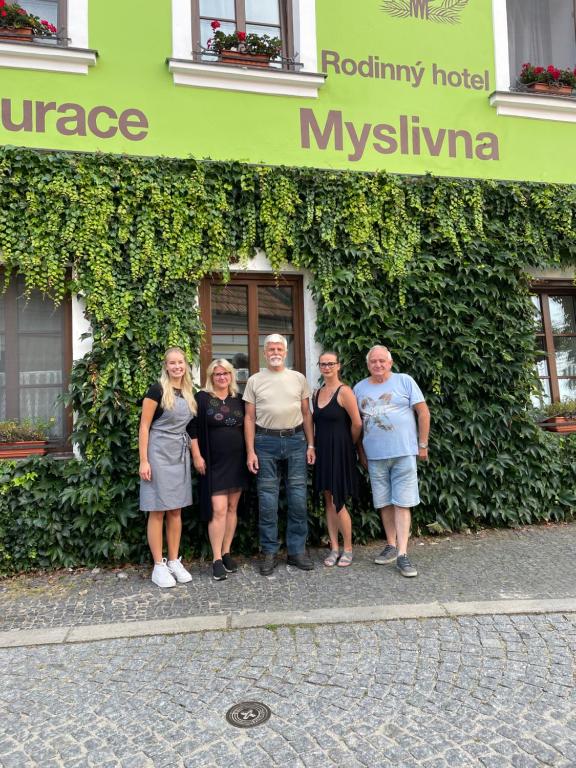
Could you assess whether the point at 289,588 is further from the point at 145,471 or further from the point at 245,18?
the point at 245,18

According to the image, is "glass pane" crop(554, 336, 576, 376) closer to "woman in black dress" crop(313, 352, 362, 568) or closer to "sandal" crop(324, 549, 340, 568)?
"woman in black dress" crop(313, 352, 362, 568)

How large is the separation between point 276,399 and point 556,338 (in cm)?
385

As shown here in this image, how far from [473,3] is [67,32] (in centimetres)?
439

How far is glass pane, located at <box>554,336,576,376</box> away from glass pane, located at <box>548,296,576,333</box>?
0.35ft

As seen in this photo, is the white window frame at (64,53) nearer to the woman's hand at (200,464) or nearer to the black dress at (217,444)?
the black dress at (217,444)

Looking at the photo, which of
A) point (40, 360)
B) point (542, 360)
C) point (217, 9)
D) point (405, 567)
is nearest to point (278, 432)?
point (405, 567)

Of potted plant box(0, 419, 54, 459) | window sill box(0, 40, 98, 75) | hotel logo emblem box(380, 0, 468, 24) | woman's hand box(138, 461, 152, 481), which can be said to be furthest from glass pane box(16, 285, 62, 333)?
hotel logo emblem box(380, 0, 468, 24)

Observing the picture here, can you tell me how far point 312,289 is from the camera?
5449 millimetres

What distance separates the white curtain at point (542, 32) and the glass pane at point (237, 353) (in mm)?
4822

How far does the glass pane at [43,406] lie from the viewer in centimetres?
514

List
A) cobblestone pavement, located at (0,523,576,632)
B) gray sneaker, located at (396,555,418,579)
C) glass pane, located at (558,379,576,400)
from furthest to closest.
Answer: glass pane, located at (558,379,576,400) → gray sneaker, located at (396,555,418,579) → cobblestone pavement, located at (0,523,576,632)

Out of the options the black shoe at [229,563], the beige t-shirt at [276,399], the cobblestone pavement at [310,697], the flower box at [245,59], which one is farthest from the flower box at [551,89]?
the black shoe at [229,563]

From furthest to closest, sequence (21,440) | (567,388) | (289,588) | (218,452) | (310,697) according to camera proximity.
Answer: (567,388) < (21,440) < (218,452) < (289,588) < (310,697)

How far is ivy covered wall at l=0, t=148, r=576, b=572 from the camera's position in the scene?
15.8 ft
